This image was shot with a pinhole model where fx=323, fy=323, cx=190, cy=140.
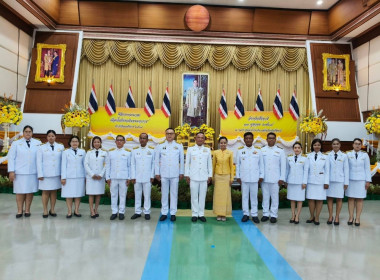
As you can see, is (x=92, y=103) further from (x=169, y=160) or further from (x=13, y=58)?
(x=169, y=160)

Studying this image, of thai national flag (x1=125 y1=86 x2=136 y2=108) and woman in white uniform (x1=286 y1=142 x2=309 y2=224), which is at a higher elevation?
thai national flag (x1=125 y1=86 x2=136 y2=108)

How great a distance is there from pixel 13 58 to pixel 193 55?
5037 millimetres

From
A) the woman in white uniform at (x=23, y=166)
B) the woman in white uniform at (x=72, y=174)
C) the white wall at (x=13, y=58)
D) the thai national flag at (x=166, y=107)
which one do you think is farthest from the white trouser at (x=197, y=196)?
the white wall at (x=13, y=58)

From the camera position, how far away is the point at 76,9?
9375 millimetres

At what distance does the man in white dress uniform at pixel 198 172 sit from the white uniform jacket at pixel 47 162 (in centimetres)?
208

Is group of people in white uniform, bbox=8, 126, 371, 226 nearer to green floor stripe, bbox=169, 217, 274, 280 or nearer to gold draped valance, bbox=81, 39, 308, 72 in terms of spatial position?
green floor stripe, bbox=169, 217, 274, 280

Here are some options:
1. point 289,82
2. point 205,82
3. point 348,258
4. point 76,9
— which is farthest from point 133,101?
point 348,258

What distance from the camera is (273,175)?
17.0ft

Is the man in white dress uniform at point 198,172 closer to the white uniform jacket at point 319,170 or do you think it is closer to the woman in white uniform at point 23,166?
the white uniform jacket at point 319,170

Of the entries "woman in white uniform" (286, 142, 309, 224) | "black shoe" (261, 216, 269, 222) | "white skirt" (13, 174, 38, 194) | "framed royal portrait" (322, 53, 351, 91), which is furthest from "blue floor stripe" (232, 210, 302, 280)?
"framed royal portrait" (322, 53, 351, 91)

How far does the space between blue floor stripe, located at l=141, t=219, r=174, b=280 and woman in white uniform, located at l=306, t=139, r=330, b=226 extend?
224 cm

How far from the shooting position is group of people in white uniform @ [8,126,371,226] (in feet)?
16.6

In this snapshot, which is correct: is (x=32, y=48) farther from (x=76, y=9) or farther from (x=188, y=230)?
(x=188, y=230)

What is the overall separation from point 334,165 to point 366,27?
18.3 ft
